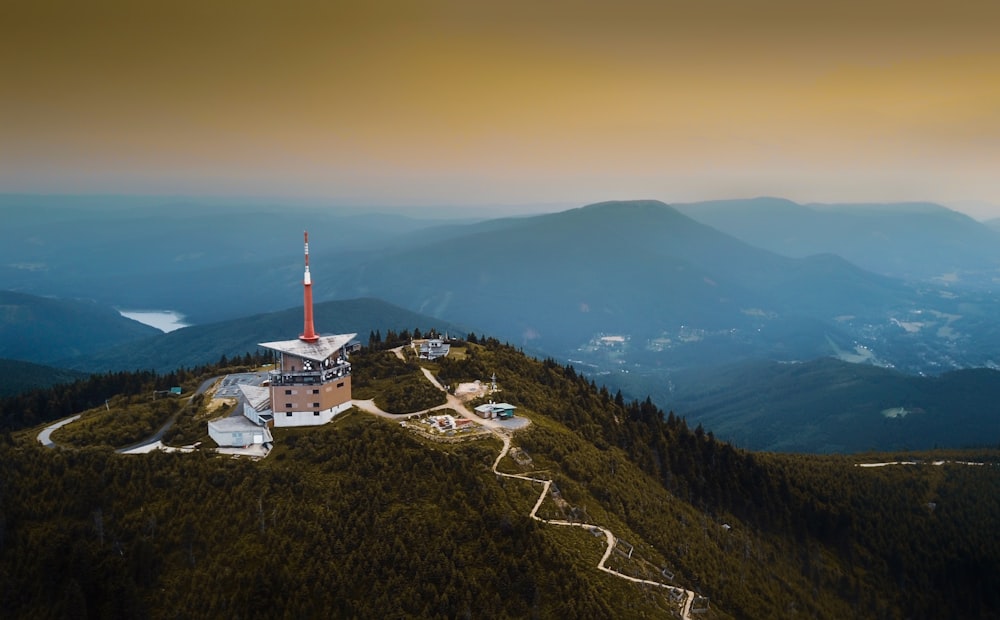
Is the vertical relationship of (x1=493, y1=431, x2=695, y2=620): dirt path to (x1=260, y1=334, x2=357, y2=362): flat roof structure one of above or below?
below

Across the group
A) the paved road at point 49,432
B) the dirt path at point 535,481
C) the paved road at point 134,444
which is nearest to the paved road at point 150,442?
the paved road at point 134,444

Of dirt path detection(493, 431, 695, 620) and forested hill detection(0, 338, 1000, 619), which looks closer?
forested hill detection(0, 338, 1000, 619)

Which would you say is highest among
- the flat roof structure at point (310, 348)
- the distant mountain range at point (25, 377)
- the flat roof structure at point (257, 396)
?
the flat roof structure at point (310, 348)

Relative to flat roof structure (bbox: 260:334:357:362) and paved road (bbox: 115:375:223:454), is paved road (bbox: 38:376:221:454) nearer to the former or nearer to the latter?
paved road (bbox: 115:375:223:454)

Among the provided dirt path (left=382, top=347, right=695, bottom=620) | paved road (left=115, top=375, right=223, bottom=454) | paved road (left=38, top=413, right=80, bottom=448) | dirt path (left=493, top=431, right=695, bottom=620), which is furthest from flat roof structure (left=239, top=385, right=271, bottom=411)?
dirt path (left=493, top=431, right=695, bottom=620)

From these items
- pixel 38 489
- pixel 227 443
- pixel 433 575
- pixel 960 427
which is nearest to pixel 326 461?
pixel 227 443

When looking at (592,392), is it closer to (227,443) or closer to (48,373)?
(227,443)

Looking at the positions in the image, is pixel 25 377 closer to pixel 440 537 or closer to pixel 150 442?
pixel 150 442

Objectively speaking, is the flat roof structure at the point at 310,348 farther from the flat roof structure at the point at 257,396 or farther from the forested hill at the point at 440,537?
the forested hill at the point at 440,537
